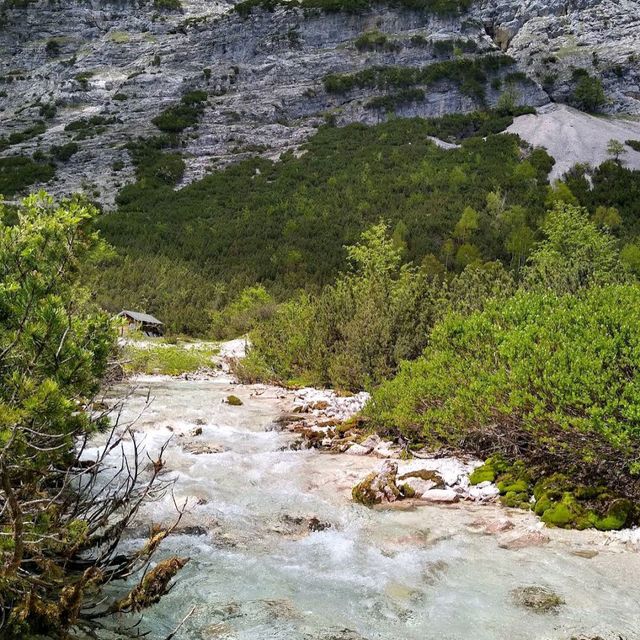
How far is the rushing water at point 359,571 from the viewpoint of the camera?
3918 mm

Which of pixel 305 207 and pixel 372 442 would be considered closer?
pixel 372 442

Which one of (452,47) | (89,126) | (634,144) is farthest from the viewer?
(452,47)

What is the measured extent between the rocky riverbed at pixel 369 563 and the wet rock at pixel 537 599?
0.5 inches

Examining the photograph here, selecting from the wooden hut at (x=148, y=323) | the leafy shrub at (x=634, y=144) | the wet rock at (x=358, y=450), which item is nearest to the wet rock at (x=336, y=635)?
the wet rock at (x=358, y=450)

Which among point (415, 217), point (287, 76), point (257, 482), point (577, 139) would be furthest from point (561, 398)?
point (287, 76)

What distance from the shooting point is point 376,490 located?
6719 millimetres

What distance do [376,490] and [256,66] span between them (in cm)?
9018

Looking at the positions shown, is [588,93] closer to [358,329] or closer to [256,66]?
[256,66]

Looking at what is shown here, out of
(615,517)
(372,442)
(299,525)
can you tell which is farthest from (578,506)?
(372,442)

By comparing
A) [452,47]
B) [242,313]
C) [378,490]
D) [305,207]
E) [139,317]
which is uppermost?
[452,47]

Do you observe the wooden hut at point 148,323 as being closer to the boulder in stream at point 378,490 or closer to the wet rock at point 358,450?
the wet rock at point 358,450

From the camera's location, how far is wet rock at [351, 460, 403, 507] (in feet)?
21.6

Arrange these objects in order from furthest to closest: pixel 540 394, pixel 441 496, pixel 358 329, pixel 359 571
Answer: pixel 358 329 < pixel 441 496 < pixel 540 394 < pixel 359 571

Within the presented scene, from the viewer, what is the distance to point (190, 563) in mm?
4918
